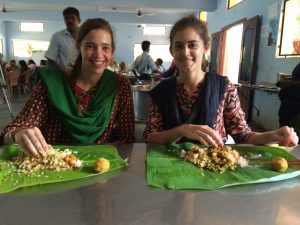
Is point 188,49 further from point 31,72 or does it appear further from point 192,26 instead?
point 31,72

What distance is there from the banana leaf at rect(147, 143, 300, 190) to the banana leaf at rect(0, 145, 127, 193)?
0.37ft

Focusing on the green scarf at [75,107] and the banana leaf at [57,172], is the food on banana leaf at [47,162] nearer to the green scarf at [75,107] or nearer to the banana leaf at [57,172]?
the banana leaf at [57,172]

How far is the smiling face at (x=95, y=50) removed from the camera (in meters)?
1.30

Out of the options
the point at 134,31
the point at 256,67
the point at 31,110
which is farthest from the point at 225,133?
the point at 134,31

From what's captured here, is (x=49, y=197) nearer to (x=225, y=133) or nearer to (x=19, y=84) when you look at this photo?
(x=225, y=133)

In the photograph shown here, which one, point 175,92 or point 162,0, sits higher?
point 162,0

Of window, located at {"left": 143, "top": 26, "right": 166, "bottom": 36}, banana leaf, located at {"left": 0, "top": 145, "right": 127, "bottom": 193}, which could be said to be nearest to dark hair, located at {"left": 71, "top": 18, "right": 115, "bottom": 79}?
banana leaf, located at {"left": 0, "top": 145, "right": 127, "bottom": 193}

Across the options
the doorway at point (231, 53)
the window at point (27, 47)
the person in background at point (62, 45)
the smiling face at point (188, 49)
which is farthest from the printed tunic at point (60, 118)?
the window at point (27, 47)

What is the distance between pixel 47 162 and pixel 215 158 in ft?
1.57

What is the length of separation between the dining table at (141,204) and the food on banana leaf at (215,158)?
0.39 ft

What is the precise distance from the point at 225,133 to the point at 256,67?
3873mm

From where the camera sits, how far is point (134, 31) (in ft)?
41.3

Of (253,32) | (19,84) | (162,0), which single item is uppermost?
(162,0)

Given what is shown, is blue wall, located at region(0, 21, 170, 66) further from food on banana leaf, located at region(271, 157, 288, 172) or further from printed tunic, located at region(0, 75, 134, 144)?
food on banana leaf, located at region(271, 157, 288, 172)
